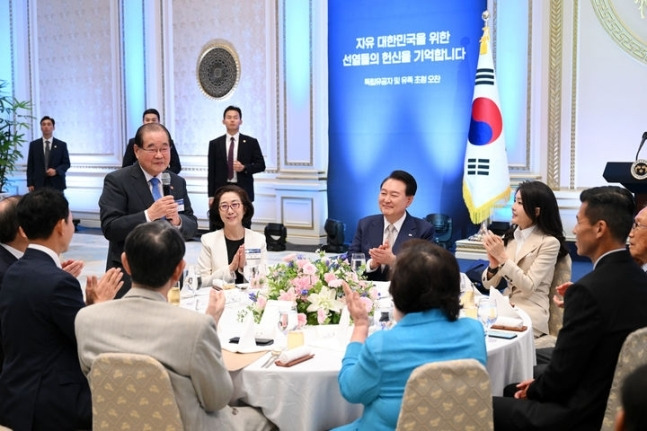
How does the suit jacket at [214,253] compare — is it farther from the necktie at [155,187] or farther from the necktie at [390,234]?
the necktie at [390,234]

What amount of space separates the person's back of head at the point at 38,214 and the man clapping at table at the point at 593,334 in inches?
68.3

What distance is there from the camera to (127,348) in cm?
222

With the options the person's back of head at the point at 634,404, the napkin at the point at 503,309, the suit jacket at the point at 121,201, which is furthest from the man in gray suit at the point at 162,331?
the suit jacket at the point at 121,201

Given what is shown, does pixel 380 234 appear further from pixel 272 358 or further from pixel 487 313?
pixel 272 358

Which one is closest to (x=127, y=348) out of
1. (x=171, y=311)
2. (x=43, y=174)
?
(x=171, y=311)

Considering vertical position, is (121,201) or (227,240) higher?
(121,201)

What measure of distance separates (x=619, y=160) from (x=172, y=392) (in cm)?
652

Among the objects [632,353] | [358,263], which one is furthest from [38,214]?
[632,353]

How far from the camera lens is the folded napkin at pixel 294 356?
2699mm

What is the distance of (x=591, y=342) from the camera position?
240 centimetres

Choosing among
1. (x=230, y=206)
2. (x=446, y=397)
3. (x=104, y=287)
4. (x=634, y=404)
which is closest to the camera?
(x=634, y=404)

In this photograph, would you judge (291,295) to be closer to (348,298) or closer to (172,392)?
(348,298)

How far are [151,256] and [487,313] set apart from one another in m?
1.51

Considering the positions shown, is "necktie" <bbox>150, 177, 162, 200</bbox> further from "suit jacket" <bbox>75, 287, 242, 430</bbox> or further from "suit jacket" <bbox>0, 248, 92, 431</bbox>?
"suit jacket" <bbox>75, 287, 242, 430</bbox>
